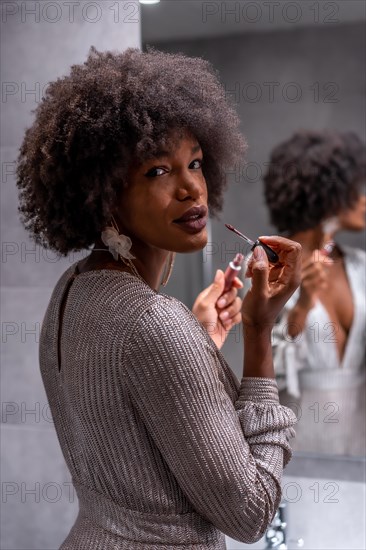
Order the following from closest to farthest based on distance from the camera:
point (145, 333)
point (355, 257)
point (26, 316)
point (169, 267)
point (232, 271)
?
point (145, 333)
point (169, 267)
point (232, 271)
point (355, 257)
point (26, 316)

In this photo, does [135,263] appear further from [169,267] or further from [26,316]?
[26,316]

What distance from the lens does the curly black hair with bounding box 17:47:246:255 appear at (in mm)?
1023

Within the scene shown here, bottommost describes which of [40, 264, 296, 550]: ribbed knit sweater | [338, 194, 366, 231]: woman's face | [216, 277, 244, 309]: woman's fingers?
[40, 264, 296, 550]: ribbed knit sweater

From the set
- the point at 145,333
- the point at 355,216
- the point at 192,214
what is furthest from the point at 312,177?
the point at 145,333

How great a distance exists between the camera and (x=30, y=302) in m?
1.80

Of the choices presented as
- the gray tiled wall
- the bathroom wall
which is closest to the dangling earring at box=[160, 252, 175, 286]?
the bathroom wall

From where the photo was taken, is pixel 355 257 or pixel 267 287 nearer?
pixel 267 287

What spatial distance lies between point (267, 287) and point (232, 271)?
337 millimetres

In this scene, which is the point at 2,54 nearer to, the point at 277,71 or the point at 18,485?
the point at 277,71

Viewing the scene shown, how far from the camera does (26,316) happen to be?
5.94 ft

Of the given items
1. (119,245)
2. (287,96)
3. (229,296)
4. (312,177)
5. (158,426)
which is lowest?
(158,426)

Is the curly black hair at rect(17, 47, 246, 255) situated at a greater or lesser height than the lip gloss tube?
greater

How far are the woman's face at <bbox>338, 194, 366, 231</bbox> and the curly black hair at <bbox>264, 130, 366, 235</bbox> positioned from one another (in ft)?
0.04

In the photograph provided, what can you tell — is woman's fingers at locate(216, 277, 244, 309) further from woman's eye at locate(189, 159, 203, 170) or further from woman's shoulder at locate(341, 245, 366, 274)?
woman's eye at locate(189, 159, 203, 170)
